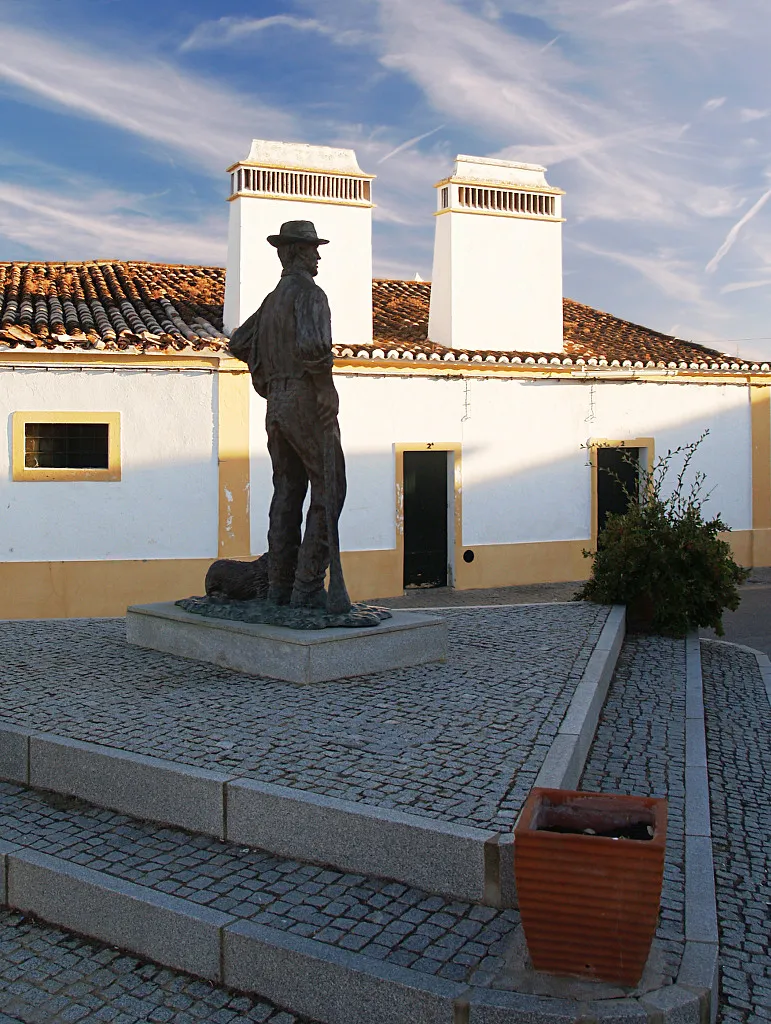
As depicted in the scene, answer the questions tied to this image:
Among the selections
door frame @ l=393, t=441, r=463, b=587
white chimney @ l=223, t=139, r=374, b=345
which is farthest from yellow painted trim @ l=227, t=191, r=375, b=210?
door frame @ l=393, t=441, r=463, b=587

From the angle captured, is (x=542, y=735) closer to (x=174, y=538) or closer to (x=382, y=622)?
(x=382, y=622)

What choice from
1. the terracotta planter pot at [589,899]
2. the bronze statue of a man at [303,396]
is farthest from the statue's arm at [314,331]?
the terracotta planter pot at [589,899]

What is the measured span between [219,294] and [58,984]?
13.2 m

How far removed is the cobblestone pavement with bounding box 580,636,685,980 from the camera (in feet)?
11.6

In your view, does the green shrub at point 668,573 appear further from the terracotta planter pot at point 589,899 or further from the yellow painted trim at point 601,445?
the terracotta planter pot at point 589,899

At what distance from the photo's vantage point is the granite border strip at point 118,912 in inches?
132

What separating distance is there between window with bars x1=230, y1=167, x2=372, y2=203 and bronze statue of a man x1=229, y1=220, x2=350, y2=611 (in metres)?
7.80

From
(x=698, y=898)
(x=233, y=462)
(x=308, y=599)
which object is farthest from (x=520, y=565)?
(x=698, y=898)

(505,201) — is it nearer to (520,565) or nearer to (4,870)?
(520,565)

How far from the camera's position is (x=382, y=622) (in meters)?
6.41

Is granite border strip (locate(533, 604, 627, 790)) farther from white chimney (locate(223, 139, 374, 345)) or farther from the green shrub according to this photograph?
white chimney (locate(223, 139, 374, 345))

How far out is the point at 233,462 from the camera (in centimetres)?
1234

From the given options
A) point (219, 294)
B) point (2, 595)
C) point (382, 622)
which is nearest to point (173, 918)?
point (382, 622)

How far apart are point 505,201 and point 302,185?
325cm
